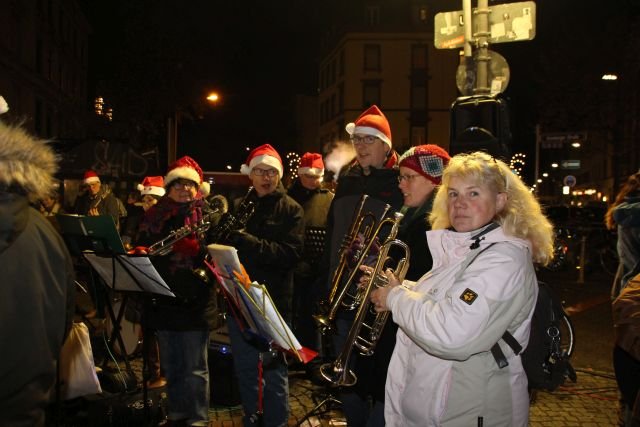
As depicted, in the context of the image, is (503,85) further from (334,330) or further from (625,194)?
(334,330)

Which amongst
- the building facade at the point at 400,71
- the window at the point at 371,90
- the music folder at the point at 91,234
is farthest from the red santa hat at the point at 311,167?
the window at the point at 371,90

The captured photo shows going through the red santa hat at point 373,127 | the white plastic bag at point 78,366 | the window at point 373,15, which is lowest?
the white plastic bag at point 78,366

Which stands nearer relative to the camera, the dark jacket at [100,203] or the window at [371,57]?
the dark jacket at [100,203]

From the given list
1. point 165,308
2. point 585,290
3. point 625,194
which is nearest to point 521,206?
point 625,194

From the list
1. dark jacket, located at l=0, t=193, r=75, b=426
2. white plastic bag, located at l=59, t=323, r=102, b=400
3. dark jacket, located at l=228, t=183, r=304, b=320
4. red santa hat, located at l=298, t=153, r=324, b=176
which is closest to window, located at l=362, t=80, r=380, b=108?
red santa hat, located at l=298, t=153, r=324, b=176

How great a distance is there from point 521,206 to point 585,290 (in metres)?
11.2

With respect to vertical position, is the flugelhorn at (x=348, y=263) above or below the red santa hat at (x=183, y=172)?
below

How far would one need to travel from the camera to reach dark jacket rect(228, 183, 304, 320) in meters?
4.21

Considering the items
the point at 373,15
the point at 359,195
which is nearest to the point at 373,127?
the point at 359,195

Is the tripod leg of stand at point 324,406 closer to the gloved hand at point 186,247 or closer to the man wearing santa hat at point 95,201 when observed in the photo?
the gloved hand at point 186,247

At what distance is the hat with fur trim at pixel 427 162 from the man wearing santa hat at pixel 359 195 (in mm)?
471

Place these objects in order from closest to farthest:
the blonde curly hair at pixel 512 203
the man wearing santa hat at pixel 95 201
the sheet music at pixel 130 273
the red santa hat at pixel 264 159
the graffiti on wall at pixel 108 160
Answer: the blonde curly hair at pixel 512 203 < the sheet music at pixel 130 273 < the red santa hat at pixel 264 159 < the man wearing santa hat at pixel 95 201 < the graffiti on wall at pixel 108 160

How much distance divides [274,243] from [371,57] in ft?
146

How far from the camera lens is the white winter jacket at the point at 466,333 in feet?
7.39
